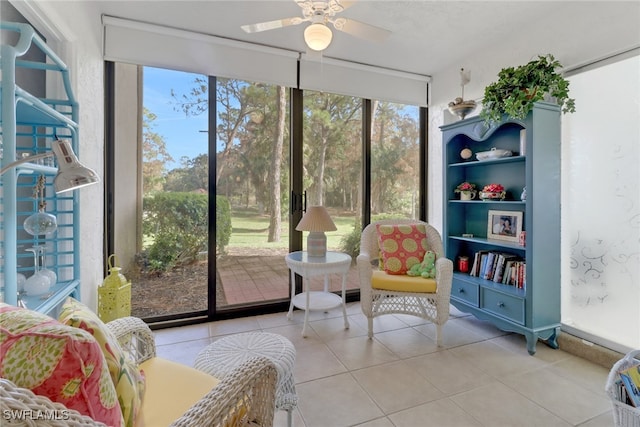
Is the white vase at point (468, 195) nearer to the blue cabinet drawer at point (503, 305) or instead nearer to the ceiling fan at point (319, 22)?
the blue cabinet drawer at point (503, 305)

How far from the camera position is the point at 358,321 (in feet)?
9.32

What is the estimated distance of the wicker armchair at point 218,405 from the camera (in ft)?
1.70

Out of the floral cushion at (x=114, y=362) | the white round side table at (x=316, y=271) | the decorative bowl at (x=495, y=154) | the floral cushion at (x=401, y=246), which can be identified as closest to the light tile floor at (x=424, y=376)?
the white round side table at (x=316, y=271)

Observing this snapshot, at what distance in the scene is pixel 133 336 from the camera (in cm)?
133

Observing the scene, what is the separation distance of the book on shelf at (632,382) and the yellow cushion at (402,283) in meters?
1.09

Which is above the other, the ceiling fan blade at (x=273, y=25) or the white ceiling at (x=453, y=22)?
the white ceiling at (x=453, y=22)

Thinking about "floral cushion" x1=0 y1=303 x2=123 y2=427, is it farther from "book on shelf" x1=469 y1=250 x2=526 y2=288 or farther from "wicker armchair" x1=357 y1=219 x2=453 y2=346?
"book on shelf" x1=469 y1=250 x2=526 y2=288

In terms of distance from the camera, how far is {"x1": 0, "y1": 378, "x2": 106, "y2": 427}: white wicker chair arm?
19.7 inches

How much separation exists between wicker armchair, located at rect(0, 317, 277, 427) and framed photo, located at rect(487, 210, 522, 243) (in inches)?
97.6

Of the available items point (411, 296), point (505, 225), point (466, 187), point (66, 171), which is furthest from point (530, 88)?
point (66, 171)

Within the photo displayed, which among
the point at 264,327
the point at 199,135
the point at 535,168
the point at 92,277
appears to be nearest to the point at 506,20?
the point at 535,168

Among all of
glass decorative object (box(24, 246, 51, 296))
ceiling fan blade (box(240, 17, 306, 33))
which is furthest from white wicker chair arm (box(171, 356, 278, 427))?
ceiling fan blade (box(240, 17, 306, 33))

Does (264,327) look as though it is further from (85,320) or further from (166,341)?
(85,320)

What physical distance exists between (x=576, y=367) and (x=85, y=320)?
9.07ft
